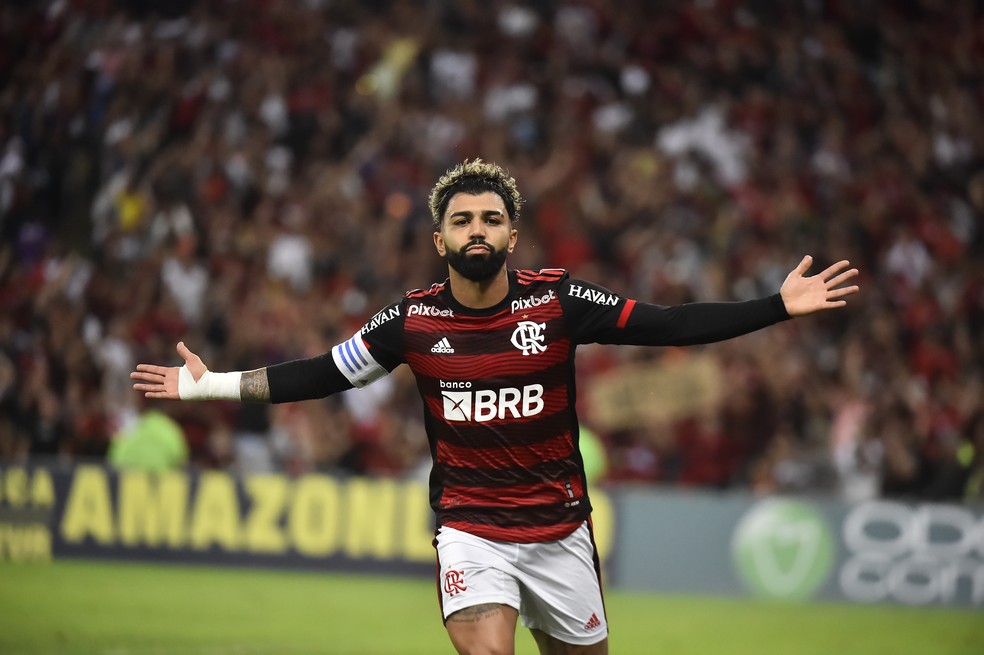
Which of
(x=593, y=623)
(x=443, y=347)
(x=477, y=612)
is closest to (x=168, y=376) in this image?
(x=443, y=347)

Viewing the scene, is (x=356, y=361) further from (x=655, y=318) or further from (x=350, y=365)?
(x=655, y=318)

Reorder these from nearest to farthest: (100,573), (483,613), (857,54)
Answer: (483,613) < (100,573) < (857,54)

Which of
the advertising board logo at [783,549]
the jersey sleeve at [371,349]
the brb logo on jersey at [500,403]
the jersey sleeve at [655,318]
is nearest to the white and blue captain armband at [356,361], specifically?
the jersey sleeve at [371,349]

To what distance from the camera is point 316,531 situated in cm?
1630

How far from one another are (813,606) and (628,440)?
3240mm

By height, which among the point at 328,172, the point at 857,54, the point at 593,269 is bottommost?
the point at 593,269

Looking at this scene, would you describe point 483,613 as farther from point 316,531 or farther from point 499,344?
point 316,531

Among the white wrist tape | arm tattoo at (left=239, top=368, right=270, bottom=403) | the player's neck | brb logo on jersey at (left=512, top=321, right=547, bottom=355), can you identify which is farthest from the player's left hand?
the white wrist tape

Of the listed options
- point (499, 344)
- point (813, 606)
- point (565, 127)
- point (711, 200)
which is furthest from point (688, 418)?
point (499, 344)

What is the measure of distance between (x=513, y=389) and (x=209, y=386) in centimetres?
148

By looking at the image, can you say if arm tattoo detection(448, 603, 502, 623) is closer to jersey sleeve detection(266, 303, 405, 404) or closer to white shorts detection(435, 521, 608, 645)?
white shorts detection(435, 521, 608, 645)

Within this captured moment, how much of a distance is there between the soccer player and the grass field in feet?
17.0

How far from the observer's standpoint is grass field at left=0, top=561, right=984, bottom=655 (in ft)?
38.2

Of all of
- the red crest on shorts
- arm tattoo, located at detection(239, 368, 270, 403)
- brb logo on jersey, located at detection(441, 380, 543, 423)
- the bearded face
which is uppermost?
the bearded face
